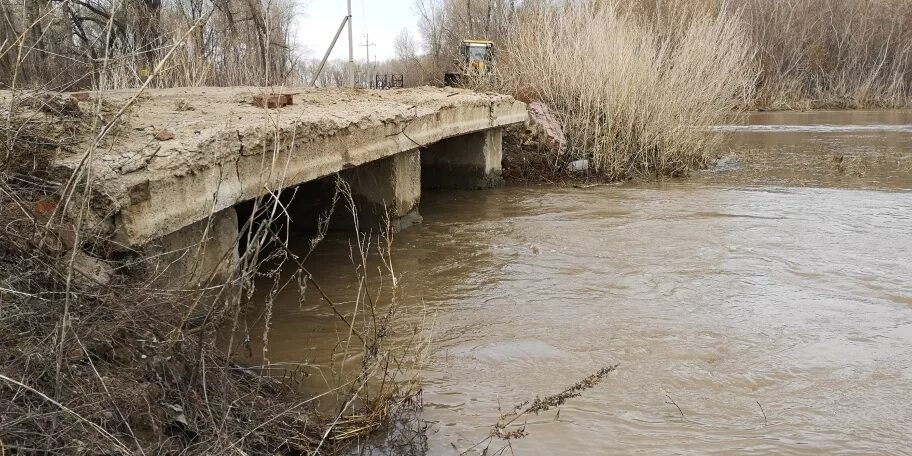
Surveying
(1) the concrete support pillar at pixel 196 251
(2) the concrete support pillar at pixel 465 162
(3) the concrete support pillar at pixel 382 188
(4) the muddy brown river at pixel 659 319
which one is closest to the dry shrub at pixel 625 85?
(2) the concrete support pillar at pixel 465 162

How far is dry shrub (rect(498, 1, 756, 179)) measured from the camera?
9.17 meters

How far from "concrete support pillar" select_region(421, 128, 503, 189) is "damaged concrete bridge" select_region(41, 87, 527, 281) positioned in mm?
928

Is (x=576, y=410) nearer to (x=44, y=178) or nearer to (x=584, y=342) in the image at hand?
(x=584, y=342)

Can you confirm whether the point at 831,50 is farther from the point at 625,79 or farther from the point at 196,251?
the point at 196,251

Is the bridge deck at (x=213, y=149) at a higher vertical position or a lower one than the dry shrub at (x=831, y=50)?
lower

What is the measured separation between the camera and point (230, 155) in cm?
367

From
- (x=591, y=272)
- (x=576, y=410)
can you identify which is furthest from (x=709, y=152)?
(x=576, y=410)

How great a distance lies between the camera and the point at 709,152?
34.8ft

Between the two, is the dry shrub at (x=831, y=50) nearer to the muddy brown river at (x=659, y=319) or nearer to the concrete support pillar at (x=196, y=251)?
the muddy brown river at (x=659, y=319)

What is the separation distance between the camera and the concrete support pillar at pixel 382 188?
634 centimetres

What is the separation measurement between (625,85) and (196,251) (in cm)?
654

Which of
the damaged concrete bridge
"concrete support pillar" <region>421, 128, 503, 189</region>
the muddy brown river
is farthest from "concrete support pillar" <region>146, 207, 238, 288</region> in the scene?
"concrete support pillar" <region>421, 128, 503, 189</region>

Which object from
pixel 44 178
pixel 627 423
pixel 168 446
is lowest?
pixel 627 423

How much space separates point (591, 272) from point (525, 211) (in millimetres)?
2485
